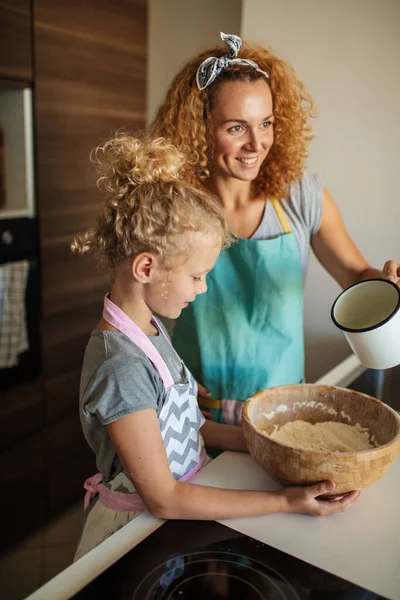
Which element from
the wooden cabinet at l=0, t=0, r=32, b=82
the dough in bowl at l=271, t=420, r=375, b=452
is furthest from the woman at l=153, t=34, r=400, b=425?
the wooden cabinet at l=0, t=0, r=32, b=82

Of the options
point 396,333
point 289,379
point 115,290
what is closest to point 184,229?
point 115,290

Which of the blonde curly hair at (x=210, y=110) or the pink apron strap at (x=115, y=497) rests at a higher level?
the blonde curly hair at (x=210, y=110)

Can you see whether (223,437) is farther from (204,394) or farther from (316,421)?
(204,394)

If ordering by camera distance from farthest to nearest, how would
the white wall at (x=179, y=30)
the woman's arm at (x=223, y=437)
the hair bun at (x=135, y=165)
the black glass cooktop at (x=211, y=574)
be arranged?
1. the white wall at (x=179, y=30)
2. the woman's arm at (x=223, y=437)
3. the hair bun at (x=135, y=165)
4. the black glass cooktop at (x=211, y=574)

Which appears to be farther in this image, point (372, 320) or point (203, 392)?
point (203, 392)

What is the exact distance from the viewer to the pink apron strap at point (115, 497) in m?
1.03

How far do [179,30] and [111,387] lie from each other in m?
1.97

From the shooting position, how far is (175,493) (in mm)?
923

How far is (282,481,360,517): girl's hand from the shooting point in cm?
93

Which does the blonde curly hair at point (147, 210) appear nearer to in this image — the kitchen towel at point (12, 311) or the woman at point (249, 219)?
the woman at point (249, 219)

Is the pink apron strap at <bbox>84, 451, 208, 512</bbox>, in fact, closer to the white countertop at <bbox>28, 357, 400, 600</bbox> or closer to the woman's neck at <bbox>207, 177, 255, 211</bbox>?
the white countertop at <bbox>28, 357, 400, 600</bbox>

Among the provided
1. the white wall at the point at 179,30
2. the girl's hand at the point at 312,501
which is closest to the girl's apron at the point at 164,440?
the girl's hand at the point at 312,501

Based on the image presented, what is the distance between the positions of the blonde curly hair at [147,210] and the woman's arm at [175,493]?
269mm

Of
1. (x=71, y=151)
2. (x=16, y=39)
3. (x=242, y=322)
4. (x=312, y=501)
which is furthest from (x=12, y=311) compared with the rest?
(x=312, y=501)
